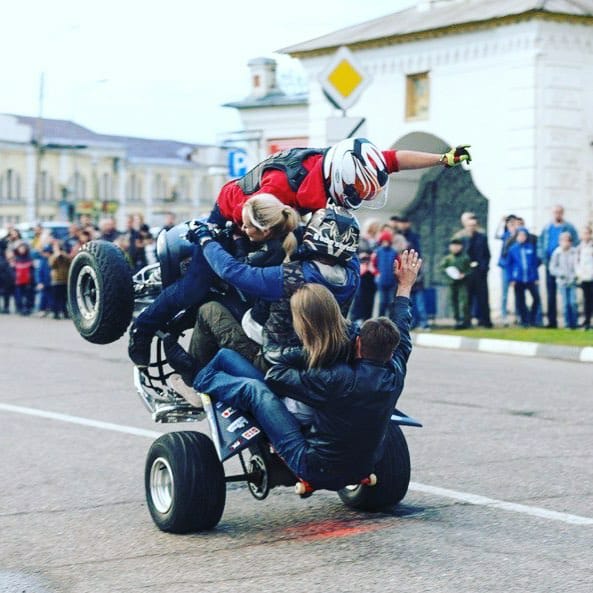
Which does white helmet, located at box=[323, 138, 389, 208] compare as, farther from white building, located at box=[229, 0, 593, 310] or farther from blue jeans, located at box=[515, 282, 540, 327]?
white building, located at box=[229, 0, 593, 310]

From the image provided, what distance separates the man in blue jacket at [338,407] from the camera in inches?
249

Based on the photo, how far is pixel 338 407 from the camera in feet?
20.8

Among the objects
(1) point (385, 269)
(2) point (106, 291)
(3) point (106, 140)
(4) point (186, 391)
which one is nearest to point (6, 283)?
(1) point (385, 269)

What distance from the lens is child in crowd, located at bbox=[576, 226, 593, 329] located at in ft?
63.8

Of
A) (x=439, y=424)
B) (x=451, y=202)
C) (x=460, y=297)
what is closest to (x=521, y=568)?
(x=439, y=424)

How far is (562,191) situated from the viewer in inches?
987

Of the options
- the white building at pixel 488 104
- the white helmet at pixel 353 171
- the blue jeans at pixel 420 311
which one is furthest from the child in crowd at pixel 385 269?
the white helmet at pixel 353 171

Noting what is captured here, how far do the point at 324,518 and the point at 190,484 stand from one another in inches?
33.1

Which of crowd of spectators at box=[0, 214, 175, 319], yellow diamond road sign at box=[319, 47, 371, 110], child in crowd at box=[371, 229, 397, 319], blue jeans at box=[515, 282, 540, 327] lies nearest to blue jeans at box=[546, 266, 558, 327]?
Result: blue jeans at box=[515, 282, 540, 327]

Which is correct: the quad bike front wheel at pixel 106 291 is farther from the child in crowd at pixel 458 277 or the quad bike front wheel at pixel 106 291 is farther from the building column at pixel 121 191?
the building column at pixel 121 191

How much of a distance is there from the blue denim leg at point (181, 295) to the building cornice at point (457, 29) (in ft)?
60.6

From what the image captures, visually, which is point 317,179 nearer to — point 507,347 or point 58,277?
point 507,347

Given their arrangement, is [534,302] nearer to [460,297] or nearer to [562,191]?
[460,297]

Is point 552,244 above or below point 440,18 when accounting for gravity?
below
